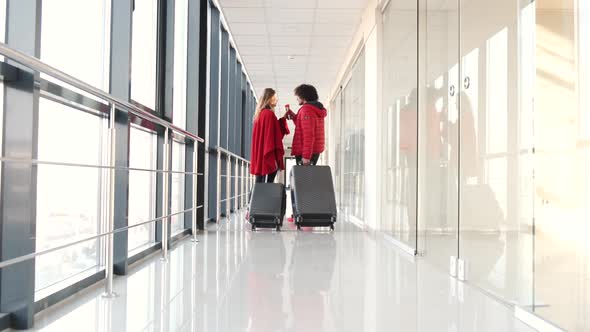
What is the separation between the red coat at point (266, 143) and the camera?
5.08m

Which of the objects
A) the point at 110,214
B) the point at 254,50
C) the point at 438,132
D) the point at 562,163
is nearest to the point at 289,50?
the point at 254,50

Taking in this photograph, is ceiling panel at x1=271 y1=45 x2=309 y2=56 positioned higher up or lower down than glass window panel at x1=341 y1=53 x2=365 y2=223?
higher up

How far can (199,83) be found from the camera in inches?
183

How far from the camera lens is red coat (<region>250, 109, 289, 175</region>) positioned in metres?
5.08

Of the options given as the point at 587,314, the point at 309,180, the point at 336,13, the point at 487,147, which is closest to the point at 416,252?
the point at 487,147

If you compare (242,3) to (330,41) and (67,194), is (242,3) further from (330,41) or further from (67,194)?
(67,194)

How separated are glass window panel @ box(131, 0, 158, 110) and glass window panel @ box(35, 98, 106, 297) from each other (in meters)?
0.77

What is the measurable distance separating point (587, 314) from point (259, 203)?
3.58m

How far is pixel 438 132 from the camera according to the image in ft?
9.93

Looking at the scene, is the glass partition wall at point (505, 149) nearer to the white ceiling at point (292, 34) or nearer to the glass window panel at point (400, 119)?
the glass window panel at point (400, 119)

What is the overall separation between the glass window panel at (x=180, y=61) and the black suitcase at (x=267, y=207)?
0.92 metres

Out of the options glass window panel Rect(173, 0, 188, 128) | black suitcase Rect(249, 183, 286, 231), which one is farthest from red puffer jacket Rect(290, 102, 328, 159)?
glass window panel Rect(173, 0, 188, 128)

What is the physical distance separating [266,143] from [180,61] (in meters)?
1.11

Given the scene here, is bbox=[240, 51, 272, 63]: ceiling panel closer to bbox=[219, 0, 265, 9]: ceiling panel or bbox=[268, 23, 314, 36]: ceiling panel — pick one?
bbox=[268, 23, 314, 36]: ceiling panel
